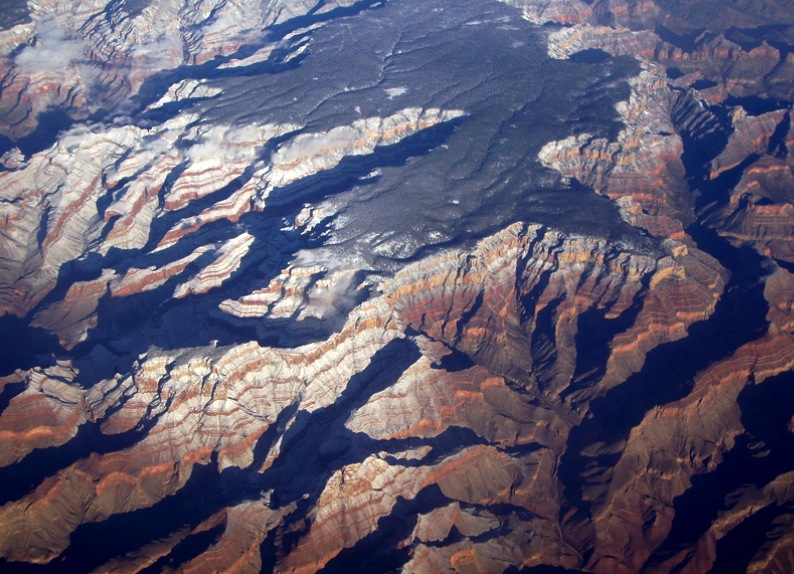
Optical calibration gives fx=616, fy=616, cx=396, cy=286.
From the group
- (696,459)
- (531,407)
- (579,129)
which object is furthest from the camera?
(579,129)

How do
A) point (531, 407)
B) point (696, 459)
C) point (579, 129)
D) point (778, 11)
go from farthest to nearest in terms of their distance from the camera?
point (778, 11), point (579, 129), point (531, 407), point (696, 459)

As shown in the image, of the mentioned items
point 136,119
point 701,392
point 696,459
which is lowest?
point 696,459

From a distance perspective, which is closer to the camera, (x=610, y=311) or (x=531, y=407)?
(x=531, y=407)

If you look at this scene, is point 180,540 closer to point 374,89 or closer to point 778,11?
point 374,89

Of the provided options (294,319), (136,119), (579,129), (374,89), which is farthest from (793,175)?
(136,119)

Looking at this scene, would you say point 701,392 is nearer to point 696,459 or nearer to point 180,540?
point 696,459

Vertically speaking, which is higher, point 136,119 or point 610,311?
point 136,119
